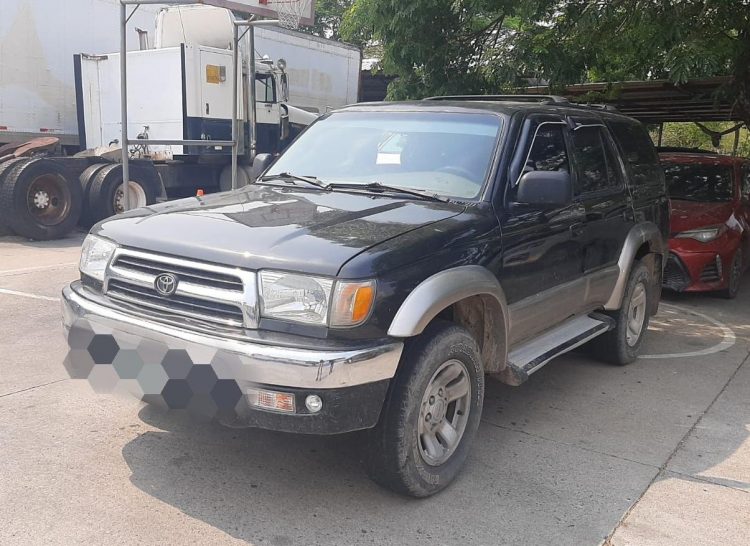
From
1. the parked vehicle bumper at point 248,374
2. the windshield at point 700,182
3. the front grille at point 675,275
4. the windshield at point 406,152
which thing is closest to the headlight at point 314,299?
the parked vehicle bumper at point 248,374

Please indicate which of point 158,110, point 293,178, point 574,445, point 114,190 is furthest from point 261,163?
point 158,110

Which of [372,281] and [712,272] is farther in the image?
[712,272]

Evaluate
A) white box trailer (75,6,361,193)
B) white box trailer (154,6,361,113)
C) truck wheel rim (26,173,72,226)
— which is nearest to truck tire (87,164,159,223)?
truck wheel rim (26,173,72,226)

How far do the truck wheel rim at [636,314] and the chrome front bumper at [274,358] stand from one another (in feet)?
10.6

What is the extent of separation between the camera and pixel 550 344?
14.7 feet

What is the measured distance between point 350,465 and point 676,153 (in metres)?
7.66

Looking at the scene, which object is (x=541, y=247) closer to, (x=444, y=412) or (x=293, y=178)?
(x=444, y=412)

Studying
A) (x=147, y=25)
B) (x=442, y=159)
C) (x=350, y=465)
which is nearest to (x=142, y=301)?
(x=350, y=465)

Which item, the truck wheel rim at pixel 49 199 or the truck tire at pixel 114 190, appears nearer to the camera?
the truck wheel rim at pixel 49 199

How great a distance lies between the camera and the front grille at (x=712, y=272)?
775 cm

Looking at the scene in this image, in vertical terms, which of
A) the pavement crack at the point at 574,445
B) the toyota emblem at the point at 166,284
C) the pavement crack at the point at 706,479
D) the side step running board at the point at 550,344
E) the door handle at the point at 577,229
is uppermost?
the door handle at the point at 577,229

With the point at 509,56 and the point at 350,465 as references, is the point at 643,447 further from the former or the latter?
the point at 509,56

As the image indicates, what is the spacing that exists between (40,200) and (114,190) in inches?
45.0

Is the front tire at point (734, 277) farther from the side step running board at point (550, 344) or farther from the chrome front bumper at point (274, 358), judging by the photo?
the chrome front bumper at point (274, 358)
